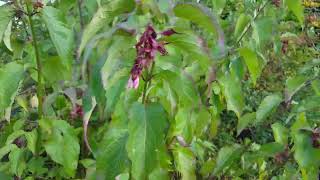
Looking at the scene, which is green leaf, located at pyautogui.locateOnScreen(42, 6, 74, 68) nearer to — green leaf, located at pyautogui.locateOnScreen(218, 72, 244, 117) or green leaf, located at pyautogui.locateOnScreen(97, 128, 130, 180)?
green leaf, located at pyautogui.locateOnScreen(97, 128, 130, 180)

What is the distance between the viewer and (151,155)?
3.66ft

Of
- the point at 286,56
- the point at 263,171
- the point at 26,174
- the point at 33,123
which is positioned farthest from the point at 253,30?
the point at 286,56

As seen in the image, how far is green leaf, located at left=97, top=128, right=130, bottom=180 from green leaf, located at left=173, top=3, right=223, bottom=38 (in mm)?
325

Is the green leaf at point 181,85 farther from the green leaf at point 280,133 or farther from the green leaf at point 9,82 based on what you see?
the green leaf at point 280,133

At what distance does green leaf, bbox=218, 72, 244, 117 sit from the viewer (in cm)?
165

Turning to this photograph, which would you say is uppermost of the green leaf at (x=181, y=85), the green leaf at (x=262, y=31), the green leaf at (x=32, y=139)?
the green leaf at (x=262, y=31)

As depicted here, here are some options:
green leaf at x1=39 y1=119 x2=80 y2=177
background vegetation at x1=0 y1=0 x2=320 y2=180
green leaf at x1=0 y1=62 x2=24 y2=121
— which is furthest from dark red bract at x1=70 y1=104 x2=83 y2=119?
green leaf at x1=0 y1=62 x2=24 y2=121

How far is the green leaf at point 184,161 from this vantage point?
164cm

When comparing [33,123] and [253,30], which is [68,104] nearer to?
[33,123]

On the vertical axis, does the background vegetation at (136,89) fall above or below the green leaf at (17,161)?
above

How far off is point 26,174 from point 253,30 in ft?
3.00

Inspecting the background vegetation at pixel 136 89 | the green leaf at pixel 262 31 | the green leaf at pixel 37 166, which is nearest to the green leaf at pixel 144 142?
the background vegetation at pixel 136 89

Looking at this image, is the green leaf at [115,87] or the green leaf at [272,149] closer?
the green leaf at [115,87]

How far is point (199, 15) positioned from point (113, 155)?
0.37 meters
